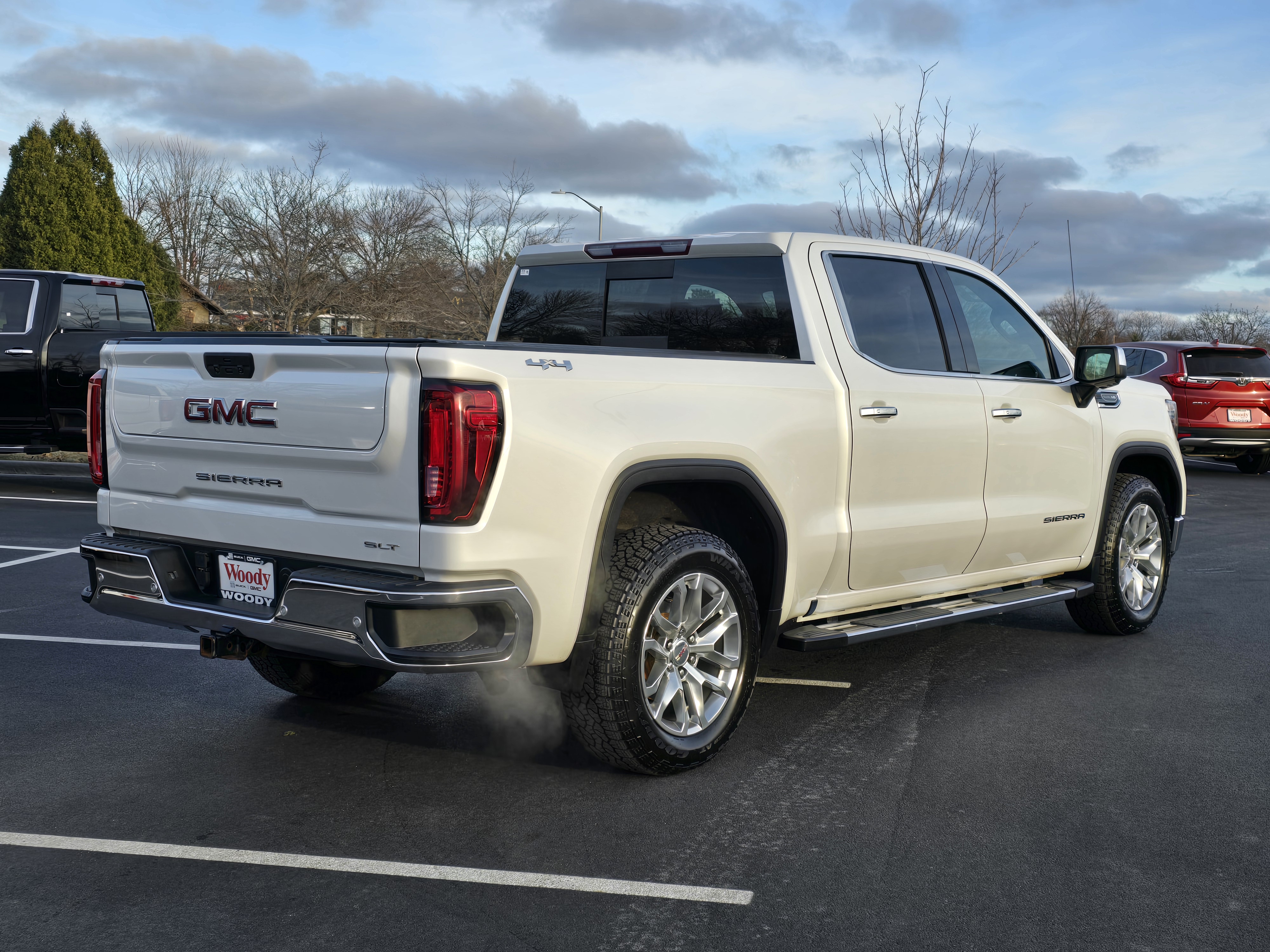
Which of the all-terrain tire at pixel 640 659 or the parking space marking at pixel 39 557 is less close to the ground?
the all-terrain tire at pixel 640 659

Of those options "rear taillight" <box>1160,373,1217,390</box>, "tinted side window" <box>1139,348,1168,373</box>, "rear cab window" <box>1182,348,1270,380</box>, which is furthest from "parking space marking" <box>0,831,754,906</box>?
"tinted side window" <box>1139,348,1168,373</box>

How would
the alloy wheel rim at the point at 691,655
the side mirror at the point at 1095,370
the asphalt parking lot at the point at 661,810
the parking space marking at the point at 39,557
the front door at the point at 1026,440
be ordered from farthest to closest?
the parking space marking at the point at 39,557
the side mirror at the point at 1095,370
the front door at the point at 1026,440
the alloy wheel rim at the point at 691,655
the asphalt parking lot at the point at 661,810

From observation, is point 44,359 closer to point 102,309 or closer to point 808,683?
point 102,309

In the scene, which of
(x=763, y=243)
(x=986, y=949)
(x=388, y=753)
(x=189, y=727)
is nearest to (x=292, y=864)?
(x=388, y=753)

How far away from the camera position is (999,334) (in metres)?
5.98

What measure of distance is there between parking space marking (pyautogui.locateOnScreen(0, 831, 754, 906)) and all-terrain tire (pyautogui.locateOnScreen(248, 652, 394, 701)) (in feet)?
4.62

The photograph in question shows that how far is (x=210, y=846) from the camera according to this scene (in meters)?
3.62

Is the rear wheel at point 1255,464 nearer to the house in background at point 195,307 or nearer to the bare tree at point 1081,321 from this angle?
the bare tree at point 1081,321

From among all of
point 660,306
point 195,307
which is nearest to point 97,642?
point 660,306

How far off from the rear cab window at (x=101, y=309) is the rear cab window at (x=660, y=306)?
7404 millimetres

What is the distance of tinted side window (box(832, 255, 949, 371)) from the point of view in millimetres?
5156

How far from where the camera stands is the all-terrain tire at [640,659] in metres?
4.01

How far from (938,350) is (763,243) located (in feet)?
3.54

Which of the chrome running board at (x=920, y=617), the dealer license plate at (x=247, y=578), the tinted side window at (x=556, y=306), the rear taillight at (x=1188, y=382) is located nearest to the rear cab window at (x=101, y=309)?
the tinted side window at (x=556, y=306)
